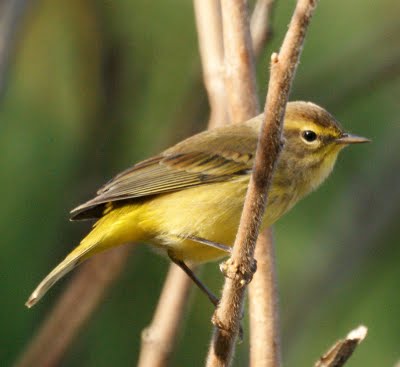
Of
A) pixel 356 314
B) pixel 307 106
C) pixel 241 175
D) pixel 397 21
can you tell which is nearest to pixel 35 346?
pixel 241 175

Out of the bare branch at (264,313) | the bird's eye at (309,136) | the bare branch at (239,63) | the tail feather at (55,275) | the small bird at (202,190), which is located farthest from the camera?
the bird's eye at (309,136)

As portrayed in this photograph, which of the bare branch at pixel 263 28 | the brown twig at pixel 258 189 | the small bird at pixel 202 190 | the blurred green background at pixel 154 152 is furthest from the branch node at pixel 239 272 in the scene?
the blurred green background at pixel 154 152

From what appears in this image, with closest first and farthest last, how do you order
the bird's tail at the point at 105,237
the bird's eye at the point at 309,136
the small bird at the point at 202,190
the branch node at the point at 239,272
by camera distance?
the branch node at the point at 239,272
the bird's tail at the point at 105,237
the small bird at the point at 202,190
the bird's eye at the point at 309,136

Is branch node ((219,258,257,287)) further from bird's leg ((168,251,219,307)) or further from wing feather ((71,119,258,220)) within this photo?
wing feather ((71,119,258,220))

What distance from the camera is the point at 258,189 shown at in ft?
6.66

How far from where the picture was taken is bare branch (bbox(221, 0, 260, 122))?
257 cm

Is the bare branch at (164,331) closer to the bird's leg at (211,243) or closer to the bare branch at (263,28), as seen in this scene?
the bird's leg at (211,243)

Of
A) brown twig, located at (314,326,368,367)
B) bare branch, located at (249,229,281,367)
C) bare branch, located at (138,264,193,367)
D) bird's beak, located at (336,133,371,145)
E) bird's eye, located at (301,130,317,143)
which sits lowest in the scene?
brown twig, located at (314,326,368,367)

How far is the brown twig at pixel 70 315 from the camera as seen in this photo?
99.0 inches

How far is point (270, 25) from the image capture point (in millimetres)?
3066

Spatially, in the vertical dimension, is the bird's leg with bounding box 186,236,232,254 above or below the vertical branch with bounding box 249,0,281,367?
above

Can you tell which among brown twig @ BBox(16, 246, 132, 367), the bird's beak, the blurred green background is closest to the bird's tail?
brown twig @ BBox(16, 246, 132, 367)

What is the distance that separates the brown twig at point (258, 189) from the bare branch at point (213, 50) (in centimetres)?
41

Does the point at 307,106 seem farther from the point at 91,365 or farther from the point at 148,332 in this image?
the point at 91,365
